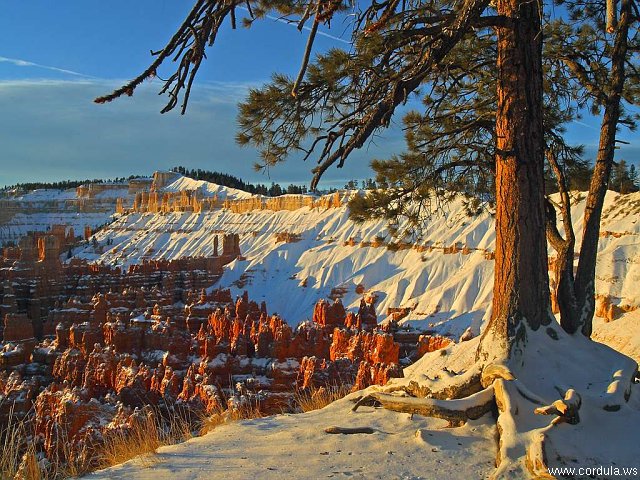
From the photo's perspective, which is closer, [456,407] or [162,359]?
[456,407]

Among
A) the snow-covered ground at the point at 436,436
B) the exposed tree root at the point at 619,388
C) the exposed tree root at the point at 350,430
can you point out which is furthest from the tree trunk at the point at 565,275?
the exposed tree root at the point at 350,430

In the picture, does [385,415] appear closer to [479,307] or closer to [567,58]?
[567,58]

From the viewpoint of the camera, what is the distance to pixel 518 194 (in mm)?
5219

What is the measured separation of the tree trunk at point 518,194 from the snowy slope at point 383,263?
341 inches

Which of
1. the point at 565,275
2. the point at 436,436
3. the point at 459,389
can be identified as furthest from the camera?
the point at 565,275

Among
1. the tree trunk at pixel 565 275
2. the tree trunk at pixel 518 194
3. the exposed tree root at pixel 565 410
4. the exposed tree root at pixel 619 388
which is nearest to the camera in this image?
the exposed tree root at pixel 565 410

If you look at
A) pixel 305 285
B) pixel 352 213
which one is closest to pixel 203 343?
pixel 352 213

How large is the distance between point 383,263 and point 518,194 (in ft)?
145

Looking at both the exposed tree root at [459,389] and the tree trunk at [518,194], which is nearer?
the exposed tree root at [459,389]

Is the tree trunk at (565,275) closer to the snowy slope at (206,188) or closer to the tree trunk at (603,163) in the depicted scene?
the tree trunk at (603,163)

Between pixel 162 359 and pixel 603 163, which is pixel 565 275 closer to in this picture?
pixel 603 163

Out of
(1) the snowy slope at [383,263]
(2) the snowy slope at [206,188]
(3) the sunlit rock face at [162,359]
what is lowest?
(3) the sunlit rock face at [162,359]

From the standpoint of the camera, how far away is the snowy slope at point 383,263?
31672mm

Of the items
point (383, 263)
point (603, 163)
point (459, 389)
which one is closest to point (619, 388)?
point (459, 389)
